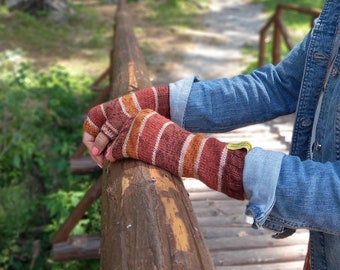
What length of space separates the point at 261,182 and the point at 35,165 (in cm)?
438

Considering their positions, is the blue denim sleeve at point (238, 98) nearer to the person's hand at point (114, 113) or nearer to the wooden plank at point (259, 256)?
the person's hand at point (114, 113)

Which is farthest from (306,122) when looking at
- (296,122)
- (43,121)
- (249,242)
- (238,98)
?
(43,121)

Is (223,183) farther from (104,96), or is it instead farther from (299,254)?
(104,96)

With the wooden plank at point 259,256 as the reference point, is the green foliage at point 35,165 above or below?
below

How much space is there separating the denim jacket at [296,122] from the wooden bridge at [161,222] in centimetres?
21

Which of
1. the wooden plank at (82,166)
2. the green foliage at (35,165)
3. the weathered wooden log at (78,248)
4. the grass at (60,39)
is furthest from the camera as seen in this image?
the grass at (60,39)

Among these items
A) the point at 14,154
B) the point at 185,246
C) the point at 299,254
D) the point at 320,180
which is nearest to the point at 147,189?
the point at 185,246

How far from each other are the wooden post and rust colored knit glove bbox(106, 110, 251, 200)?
78mm

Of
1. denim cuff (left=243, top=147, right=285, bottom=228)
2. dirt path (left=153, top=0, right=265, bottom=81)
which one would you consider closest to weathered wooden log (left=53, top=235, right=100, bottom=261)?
denim cuff (left=243, top=147, right=285, bottom=228)

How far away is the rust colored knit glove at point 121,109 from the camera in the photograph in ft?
4.94

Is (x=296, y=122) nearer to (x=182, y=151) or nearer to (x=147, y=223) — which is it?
(x=182, y=151)

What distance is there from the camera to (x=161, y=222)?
1.30 m

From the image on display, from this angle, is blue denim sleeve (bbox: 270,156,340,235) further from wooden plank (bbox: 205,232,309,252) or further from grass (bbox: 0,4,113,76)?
grass (bbox: 0,4,113,76)

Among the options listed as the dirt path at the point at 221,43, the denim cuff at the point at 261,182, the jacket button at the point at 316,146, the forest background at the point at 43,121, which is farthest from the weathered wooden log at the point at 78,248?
the dirt path at the point at 221,43
